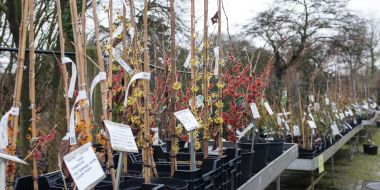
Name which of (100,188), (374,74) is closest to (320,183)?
(100,188)

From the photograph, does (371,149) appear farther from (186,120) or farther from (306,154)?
(186,120)

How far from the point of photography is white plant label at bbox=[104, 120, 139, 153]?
104cm

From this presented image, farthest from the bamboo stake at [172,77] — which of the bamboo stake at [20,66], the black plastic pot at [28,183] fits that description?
the bamboo stake at [20,66]

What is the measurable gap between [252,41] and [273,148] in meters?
9.67

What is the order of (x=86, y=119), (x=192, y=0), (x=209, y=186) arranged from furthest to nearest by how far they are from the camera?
1. (x=192, y=0)
2. (x=209, y=186)
3. (x=86, y=119)

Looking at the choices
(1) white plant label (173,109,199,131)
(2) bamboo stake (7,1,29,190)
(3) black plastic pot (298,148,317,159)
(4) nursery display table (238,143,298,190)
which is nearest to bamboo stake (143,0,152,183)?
(1) white plant label (173,109,199,131)

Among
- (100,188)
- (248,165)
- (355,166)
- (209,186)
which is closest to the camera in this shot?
(100,188)

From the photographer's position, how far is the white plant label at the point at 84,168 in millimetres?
890

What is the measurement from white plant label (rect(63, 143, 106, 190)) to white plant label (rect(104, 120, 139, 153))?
0.25 feet

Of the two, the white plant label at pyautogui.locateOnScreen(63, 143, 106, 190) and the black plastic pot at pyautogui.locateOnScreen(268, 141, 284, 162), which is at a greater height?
the white plant label at pyautogui.locateOnScreen(63, 143, 106, 190)

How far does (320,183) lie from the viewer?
15.9ft

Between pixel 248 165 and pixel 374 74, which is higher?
pixel 374 74

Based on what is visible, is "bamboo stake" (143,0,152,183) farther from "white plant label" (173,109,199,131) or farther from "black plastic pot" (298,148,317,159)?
"black plastic pot" (298,148,317,159)

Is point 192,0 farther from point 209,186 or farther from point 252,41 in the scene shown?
point 252,41
